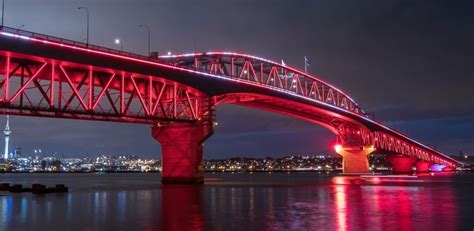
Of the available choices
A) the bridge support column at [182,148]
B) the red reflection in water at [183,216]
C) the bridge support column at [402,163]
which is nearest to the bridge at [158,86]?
the bridge support column at [182,148]

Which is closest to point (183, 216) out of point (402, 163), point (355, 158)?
point (355, 158)

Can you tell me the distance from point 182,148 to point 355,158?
90.6 metres

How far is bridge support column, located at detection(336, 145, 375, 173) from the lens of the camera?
14838 centimetres

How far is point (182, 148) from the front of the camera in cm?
7281

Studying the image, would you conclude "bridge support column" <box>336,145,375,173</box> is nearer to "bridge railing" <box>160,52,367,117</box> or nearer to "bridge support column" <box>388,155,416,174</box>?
"bridge railing" <box>160,52,367,117</box>

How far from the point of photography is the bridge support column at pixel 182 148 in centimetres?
7181

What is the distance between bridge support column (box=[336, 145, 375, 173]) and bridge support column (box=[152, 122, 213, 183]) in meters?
82.5

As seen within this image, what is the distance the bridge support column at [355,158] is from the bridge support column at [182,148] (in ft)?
271

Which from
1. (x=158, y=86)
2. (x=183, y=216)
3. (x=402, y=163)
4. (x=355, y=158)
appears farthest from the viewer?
(x=402, y=163)

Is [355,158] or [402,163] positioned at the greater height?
[355,158]

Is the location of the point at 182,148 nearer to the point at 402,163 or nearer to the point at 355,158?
the point at 355,158

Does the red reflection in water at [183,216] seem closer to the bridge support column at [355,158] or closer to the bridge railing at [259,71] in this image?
the bridge railing at [259,71]

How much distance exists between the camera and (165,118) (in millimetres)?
68000

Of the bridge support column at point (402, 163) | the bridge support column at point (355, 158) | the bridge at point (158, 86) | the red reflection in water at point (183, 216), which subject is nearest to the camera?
the red reflection in water at point (183, 216)
